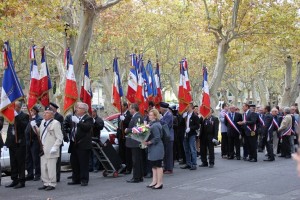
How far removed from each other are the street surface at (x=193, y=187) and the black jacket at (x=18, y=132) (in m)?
0.95

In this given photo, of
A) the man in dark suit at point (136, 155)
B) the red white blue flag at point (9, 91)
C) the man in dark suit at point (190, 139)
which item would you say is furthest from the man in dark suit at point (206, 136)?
the red white blue flag at point (9, 91)

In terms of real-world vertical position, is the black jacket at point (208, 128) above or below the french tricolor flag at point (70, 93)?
below

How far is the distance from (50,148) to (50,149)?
21 millimetres

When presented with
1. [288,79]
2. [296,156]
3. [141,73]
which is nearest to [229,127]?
[141,73]

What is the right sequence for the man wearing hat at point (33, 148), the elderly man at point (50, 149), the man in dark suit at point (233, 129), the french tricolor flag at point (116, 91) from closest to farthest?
the elderly man at point (50, 149) < the man wearing hat at point (33, 148) < the french tricolor flag at point (116, 91) < the man in dark suit at point (233, 129)

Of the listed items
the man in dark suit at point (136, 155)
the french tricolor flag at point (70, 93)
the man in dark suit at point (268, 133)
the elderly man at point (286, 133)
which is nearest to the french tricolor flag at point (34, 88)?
the french tricolor flag at point (70, 93)

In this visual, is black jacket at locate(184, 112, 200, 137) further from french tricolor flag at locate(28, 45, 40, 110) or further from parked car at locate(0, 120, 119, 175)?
french tricolor flag at locate(28, 45, 40, 110)

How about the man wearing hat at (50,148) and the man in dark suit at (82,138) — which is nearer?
the man wearing hat at (50,148)

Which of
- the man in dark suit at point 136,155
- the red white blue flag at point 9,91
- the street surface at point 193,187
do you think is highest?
the red white blue flag at point 9,91

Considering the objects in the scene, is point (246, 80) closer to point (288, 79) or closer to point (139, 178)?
point (288, 79)

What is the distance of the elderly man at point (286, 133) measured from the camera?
50.0ft

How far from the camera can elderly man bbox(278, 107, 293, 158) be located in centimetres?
1523

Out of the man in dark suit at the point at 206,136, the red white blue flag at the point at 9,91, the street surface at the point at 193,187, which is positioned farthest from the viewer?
the man in dark suit at the point at 206,136

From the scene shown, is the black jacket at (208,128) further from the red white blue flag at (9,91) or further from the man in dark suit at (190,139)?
the red white blue flag at (9,91)
